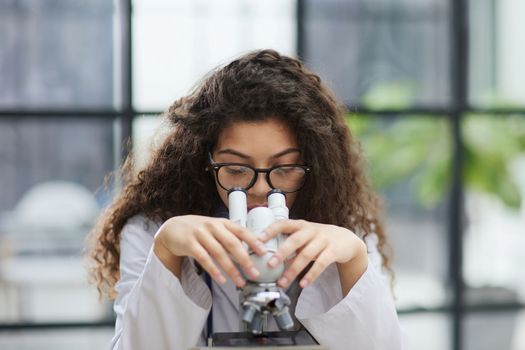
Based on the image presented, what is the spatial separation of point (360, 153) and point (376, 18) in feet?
4.83

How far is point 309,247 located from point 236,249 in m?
0.12

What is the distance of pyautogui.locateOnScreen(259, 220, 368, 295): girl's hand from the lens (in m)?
1.25

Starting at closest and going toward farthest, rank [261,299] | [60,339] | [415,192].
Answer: [261,299]
[60,339]
[415,192]

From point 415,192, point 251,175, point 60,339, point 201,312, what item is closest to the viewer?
point 201,312

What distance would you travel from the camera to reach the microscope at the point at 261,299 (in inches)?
47.9

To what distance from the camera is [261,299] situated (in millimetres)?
1207

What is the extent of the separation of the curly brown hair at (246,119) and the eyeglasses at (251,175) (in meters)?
0.08

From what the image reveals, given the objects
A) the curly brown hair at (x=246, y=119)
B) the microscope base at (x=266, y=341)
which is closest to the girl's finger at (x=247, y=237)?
the microscope base at (x=266, y=341)

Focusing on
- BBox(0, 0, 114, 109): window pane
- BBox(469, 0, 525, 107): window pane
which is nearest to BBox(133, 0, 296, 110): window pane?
BBox(0, 0, 114, 109): window pane

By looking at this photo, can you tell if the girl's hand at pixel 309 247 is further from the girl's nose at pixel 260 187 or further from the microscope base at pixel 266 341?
the girl's nose at pixel 260 187

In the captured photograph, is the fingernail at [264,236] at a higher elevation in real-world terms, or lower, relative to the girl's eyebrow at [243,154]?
lower

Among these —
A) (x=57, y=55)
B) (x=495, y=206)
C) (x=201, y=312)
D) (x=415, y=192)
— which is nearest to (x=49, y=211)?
(x=57, y=55)

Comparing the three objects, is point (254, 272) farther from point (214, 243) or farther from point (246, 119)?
point (246, 119)

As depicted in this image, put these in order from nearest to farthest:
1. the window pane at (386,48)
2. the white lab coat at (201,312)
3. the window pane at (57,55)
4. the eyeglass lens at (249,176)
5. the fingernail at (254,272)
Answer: the fingernail at (254,272)
the white lab coat at (201,312)
the eyeglass lens at (249,176)
the window pane at (57,55)
the window pane at (386,48)
